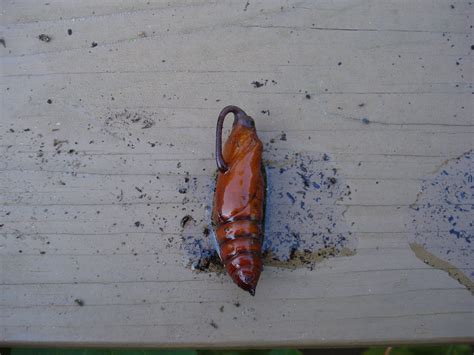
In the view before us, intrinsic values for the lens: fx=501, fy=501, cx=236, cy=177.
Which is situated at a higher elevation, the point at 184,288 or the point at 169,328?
the point at 184,288

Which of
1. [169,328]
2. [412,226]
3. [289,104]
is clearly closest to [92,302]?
[169,328]

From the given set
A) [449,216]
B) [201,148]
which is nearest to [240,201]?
[201,148]

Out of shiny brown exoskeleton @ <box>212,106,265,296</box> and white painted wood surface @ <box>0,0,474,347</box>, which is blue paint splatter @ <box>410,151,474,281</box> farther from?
shiny brown exoskeleton @ <box>212,106,265,296</box>

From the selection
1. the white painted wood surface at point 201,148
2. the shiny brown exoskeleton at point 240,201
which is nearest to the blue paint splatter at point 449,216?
the white painted wood surface at point 201,148

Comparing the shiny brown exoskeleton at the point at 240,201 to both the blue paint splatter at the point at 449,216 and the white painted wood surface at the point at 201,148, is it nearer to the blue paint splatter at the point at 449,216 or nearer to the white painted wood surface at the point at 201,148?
the white painted wood surface at the point at 201,148

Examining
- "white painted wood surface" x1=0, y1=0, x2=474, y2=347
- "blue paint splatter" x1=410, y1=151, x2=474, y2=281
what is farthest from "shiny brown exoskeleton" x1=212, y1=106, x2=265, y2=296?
"blue paint splatter" x1=410, y1=151, x2=474, y2=281

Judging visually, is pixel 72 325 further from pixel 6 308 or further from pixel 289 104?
pixel 289 104

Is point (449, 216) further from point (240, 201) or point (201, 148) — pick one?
point (201, 148)
